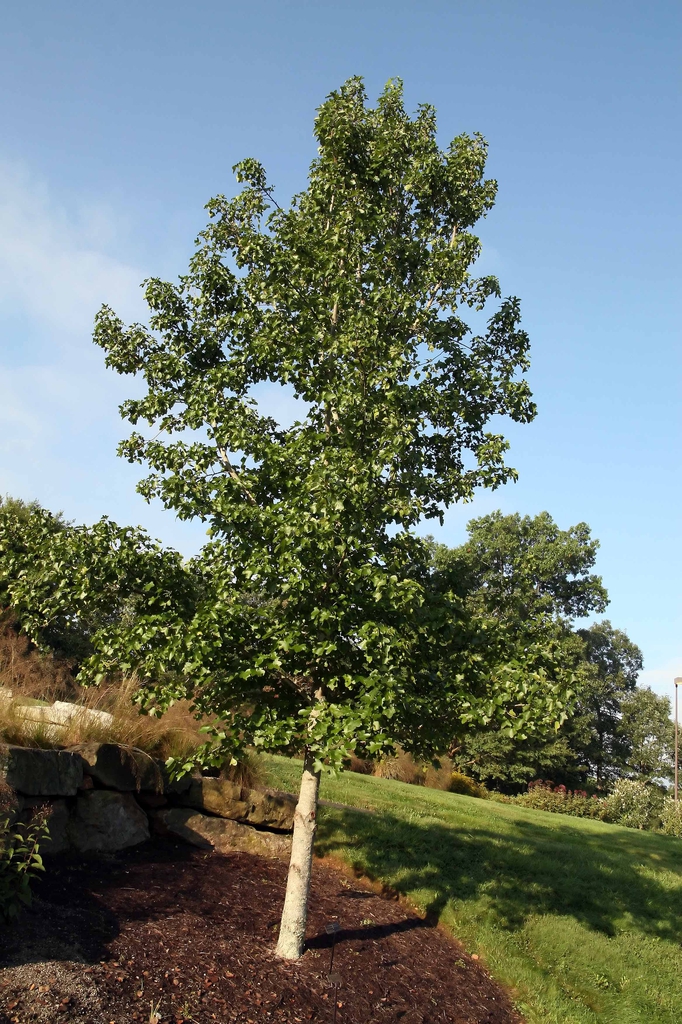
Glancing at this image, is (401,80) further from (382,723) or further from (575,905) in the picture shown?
(575,905)

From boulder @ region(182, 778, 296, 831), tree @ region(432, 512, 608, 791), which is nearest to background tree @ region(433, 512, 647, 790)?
tree @ region(432, 512, 608, 791)

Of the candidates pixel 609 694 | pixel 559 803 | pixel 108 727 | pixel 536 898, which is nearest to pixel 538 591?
pixel 559 803

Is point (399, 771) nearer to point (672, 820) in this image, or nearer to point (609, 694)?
point (672, 820)

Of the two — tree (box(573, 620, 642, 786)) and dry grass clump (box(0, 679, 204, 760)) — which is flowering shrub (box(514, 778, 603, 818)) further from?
tree (box(573, 620, 642, 786))

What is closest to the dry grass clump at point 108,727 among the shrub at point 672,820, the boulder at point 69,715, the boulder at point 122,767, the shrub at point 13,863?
the boulder at point 69,715

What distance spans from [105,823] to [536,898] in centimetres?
646

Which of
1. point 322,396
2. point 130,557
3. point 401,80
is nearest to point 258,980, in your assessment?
point 130,557

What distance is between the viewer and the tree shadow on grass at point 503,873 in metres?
10.7

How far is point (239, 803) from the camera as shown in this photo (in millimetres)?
11047

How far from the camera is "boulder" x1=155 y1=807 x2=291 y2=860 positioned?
10.4 m

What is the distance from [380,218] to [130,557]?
209 inches

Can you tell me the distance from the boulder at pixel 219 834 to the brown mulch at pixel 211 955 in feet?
1.08

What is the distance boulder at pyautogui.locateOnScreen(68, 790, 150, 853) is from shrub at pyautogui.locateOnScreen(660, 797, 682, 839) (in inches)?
787

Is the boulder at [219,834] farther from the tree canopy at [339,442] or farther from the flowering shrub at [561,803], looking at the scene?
the flowering shrub at [561,803]
